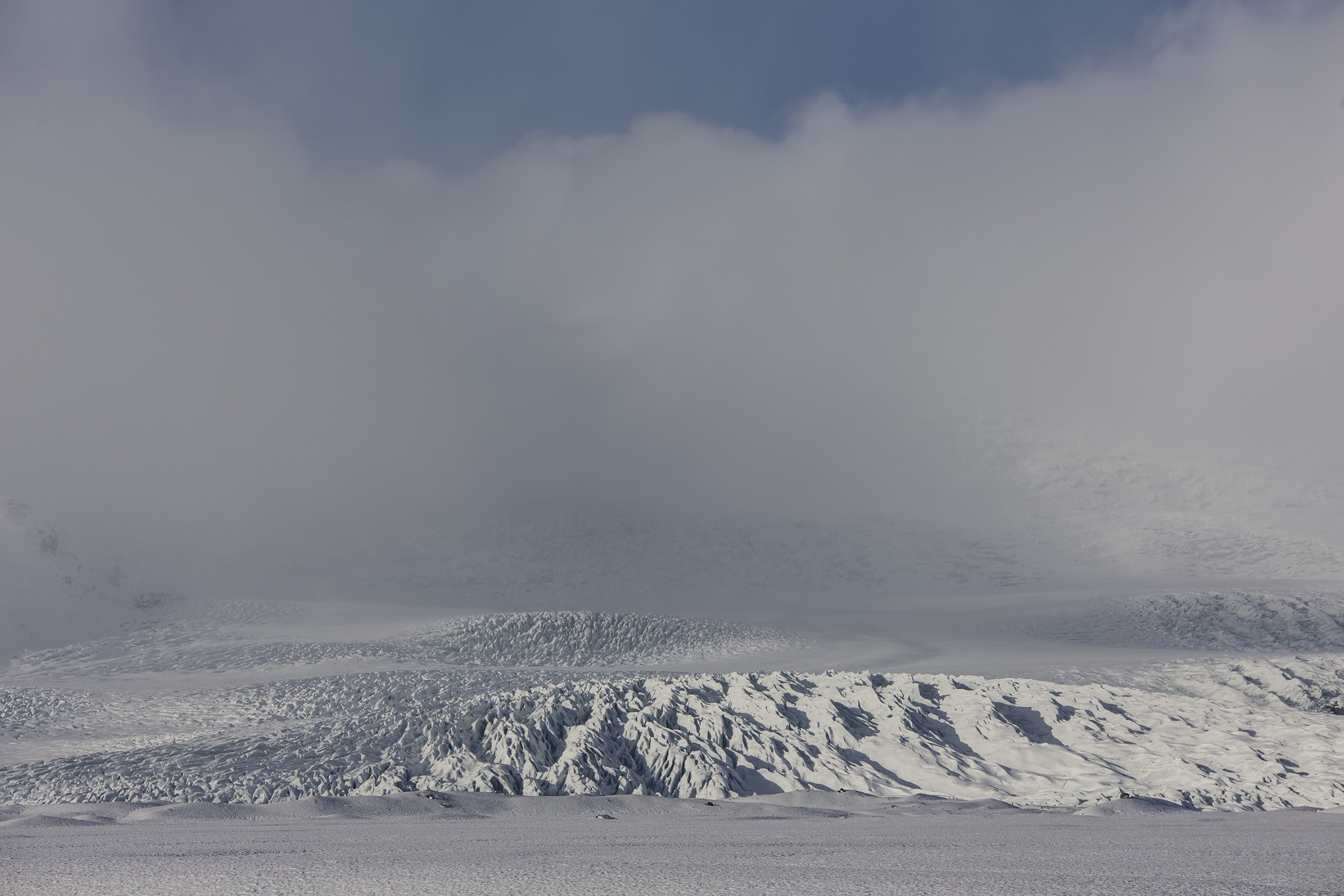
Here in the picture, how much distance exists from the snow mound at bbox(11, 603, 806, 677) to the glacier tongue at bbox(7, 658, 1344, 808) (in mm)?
11135

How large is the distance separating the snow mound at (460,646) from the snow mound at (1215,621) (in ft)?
43.0

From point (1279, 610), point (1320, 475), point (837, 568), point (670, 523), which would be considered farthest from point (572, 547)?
point (1320, 475)

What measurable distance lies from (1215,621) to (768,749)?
28.5 meters

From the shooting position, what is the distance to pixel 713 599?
1907 inches

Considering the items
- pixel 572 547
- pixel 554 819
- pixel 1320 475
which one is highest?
pixel 1320 475

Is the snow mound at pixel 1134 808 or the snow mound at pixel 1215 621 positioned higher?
the snow mound at pixel 1215 621

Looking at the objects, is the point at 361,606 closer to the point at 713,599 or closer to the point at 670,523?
the point at 713,599

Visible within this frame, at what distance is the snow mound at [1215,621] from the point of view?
29156 mm

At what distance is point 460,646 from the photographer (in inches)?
1061

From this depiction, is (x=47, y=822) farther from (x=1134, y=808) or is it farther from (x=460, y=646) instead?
(x=460, y=646)

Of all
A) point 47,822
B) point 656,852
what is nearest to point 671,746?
point 656,852

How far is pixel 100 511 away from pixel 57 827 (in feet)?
186

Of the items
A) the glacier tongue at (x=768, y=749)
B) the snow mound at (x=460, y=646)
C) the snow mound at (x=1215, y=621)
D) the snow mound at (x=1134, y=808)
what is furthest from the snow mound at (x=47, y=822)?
the snow mound at (x=1215, y=621)

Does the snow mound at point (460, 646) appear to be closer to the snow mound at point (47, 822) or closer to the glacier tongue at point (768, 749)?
the glacier tongue at point (768, 749)
